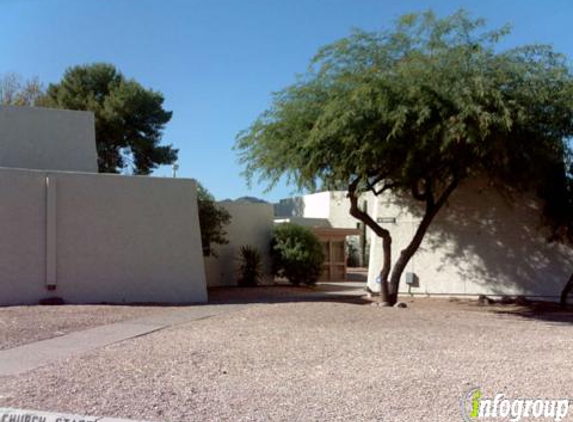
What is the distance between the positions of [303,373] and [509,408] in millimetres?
2714

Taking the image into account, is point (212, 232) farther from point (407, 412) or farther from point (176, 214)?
point (407, 412)

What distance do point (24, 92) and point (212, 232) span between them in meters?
24.1

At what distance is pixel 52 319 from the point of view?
1409 centimetres

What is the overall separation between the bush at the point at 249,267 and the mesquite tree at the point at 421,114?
10.3 m

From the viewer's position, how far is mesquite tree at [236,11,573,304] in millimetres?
15000

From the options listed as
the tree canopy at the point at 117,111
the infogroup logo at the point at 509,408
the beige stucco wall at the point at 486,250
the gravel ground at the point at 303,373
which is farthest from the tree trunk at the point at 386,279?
the tree canopy at the point at 117,111

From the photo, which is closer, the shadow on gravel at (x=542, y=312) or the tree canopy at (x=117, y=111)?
the shadow on gravel at (x=542, y=312)

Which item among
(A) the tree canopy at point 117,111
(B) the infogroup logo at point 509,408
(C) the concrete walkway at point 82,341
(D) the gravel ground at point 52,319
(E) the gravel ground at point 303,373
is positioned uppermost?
(A) the tree canopy at point 117,111

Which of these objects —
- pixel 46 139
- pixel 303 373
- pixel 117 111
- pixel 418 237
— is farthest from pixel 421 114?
pixel 117 111

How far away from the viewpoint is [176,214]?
19.1 meters

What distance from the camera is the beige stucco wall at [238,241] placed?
27.2 metres

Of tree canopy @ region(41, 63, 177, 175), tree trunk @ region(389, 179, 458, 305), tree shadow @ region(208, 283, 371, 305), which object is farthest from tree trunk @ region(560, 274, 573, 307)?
tree canopy @ region(41, 63, 177, 175)

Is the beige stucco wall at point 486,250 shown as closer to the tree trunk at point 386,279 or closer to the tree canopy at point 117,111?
the tree trunk at point 386,279

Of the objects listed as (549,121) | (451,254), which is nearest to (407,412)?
(549,121)
